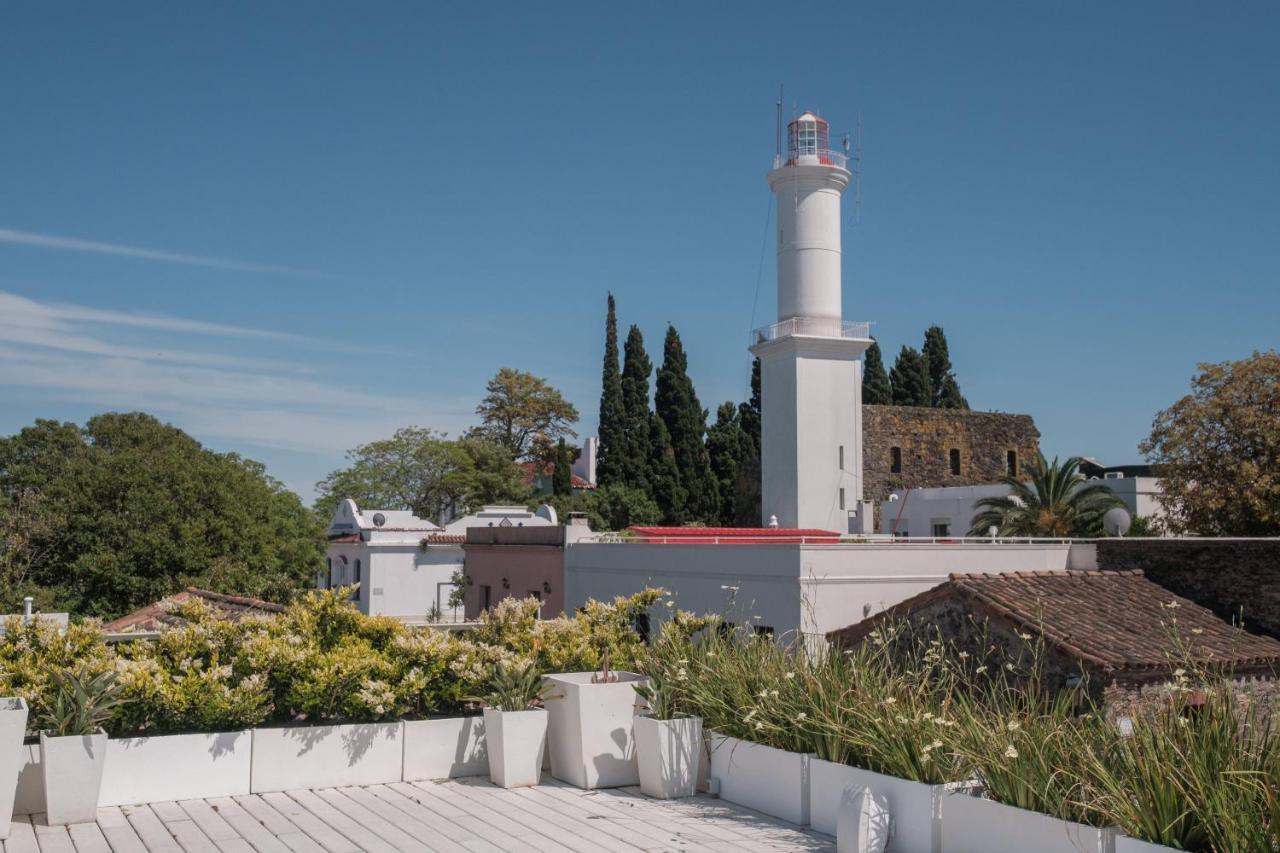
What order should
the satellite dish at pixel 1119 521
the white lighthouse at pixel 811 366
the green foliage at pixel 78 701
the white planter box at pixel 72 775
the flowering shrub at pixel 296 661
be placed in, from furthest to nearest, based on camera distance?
1. the white lighthouse at pixel 811 366
2. the satellite dish at pixel 1119 521
3. the flowering shrub at pixel 296 661
4. the green foliage at pixel 78 701
5. the white planter box at pixel 72 775

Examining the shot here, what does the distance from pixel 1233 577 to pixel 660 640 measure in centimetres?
1210

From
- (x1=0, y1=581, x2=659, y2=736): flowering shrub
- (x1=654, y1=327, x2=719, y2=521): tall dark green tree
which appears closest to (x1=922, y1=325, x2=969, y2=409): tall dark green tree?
(x1=654, y1=327, x2=719, y2=521): tall dark green tree

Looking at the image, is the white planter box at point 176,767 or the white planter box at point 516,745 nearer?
the white planter box at point 176,767

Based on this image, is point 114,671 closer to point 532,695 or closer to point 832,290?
point 532,695

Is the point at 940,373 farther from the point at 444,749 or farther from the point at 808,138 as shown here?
the point at 444,749

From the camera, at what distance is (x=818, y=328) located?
107ft

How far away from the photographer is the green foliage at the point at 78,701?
6.60m

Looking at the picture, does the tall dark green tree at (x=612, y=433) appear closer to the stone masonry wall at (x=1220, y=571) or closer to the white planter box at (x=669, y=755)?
the stone masonry wall at (x=1220, y=571)

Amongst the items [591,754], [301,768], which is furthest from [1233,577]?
[301,768]

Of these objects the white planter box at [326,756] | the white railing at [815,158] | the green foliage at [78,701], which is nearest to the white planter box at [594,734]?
the white planter box at [326,756]

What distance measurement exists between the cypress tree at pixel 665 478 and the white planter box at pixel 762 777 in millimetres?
42321

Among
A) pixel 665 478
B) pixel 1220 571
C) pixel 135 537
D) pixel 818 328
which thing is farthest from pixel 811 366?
pixel 135 537

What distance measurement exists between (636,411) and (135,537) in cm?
2322

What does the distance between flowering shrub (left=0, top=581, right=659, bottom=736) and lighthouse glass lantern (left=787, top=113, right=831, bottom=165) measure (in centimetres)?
2667
